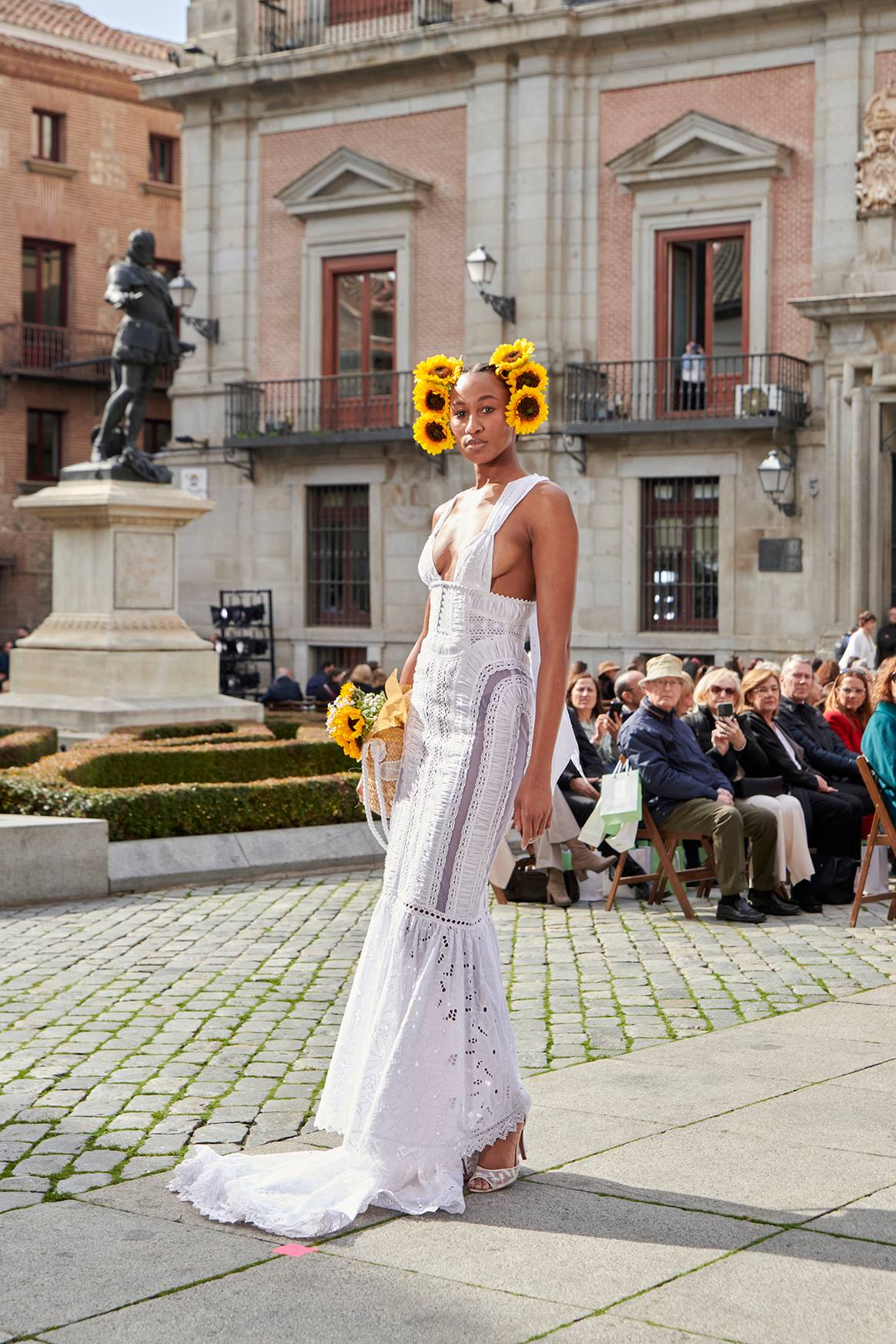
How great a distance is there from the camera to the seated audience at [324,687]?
25.0 metres

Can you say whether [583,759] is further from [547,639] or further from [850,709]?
[547,639]

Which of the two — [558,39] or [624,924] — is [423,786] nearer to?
[624,924]

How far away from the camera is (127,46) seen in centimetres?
4309

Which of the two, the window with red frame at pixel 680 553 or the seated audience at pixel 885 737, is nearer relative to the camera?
the seated audience at pixel 885 737

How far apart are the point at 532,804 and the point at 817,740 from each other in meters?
7.41

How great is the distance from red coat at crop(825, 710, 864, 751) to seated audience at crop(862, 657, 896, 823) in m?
2.06

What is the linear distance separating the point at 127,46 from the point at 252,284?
14.9m

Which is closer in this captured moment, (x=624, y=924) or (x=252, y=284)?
(x=624, y=924)

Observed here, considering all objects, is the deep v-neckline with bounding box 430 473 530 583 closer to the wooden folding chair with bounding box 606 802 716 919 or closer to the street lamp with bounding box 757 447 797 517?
the wooden folding chair with bounding box 606 802 716 919

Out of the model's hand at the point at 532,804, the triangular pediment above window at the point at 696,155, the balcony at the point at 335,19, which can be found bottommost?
the model's hand at the point at 532,804

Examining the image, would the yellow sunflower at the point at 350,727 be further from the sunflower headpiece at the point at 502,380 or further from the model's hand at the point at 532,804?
the sunflower headpiece at the point at 502,380

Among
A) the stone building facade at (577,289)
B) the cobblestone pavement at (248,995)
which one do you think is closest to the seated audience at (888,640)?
the stone building facade at (577,289)

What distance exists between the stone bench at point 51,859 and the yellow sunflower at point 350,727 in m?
5.59

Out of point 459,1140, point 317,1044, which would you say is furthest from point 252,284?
point 459,1140
